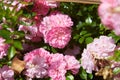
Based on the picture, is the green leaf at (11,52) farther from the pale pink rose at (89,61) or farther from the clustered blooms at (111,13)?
the clustered blooms at (111,13)

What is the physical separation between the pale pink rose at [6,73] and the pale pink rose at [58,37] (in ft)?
0.75

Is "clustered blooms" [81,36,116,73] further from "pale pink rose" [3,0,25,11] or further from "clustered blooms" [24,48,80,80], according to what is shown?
"pale pink rose" [3,0,25,11]

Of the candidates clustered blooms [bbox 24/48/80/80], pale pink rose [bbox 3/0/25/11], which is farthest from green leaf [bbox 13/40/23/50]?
pale pink rose [bbox 3/0/25/11]

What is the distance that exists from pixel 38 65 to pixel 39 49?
0.08 metres

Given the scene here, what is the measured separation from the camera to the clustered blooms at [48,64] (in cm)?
183

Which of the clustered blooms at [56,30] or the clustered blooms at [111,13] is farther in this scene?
the clustered blooms at [56,30]

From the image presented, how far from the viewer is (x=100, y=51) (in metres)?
1.79

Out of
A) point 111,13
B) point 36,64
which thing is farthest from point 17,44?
point 111,13

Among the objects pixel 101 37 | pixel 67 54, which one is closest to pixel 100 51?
pixel 101 37

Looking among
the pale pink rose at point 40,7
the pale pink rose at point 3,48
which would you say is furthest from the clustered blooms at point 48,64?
the pale pink rose at point 40,7

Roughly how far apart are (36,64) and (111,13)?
3.05ft

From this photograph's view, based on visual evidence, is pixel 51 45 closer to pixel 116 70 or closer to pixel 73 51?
pixel 73 51

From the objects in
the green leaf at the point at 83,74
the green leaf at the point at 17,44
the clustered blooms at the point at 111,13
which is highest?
the clustered blooms at the point at 111,13

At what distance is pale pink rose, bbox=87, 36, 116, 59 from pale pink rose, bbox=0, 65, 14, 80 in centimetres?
38
